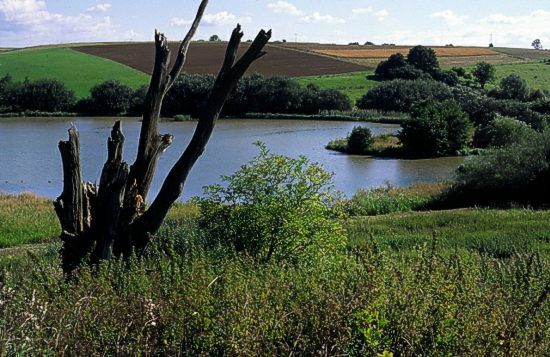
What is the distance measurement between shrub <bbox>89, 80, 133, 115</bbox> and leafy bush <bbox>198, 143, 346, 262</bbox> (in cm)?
7431

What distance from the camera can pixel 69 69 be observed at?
98.8 meters

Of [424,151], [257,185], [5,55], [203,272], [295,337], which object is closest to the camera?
[295,337]

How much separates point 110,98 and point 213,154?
35953mm

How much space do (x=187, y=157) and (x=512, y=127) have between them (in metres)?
46.5

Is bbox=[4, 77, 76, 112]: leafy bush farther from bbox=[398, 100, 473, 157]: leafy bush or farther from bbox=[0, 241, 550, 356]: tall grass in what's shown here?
bbox=[0, 241, 550, 356]: tall grass

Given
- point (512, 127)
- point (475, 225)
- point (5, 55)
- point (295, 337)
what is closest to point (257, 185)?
point (295, 337)

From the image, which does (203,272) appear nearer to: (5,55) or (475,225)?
(475,225)

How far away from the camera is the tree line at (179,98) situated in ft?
270

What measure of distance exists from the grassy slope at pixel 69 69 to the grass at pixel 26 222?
186ft

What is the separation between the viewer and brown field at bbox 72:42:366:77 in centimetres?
9525

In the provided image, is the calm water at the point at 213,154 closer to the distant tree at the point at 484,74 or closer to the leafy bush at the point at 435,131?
the leafy bush at the point at 435,131

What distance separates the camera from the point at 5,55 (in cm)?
10806

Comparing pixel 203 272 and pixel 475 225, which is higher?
pixel 203 272

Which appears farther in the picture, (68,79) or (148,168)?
(68,79)
